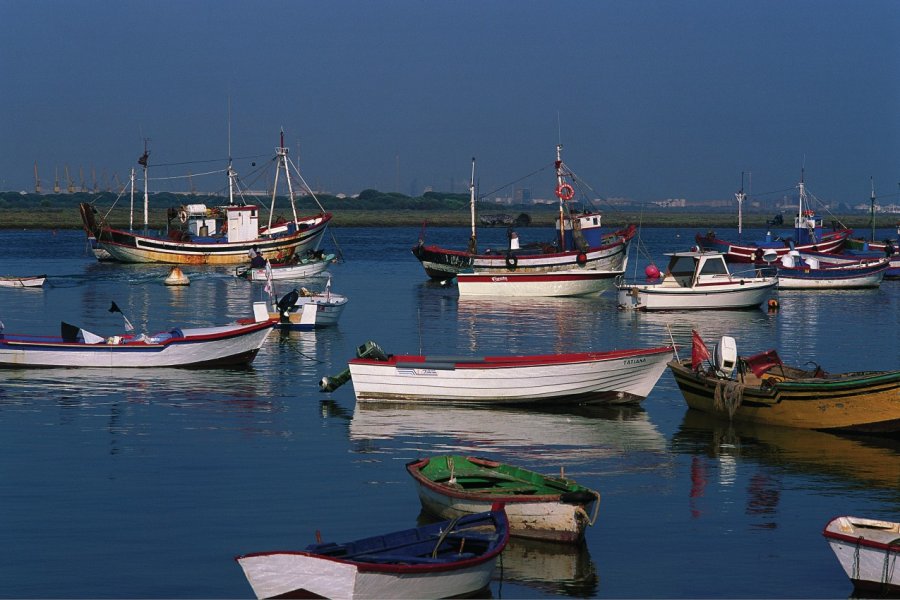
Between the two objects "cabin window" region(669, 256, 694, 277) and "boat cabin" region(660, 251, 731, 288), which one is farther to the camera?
"cabin window" region(669, 256, 694, 277)

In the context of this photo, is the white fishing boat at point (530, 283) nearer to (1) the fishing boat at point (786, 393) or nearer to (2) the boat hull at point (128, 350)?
(2) the boat hull at point (128, 350)

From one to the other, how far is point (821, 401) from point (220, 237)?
241 feet

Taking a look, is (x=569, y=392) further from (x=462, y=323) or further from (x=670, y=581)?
(x=462, y=323)

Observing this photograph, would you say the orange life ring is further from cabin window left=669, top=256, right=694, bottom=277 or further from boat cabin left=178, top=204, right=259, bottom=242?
boat cabin left=178, top=204, right=259, bottom=242

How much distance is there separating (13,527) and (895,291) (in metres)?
61.4

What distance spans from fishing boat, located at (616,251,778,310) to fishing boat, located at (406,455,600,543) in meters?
37.0

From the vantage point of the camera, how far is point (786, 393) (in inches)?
993

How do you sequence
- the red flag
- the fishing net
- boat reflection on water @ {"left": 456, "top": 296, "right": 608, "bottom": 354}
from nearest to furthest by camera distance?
the fishing net < the red flag < boat reflection on water @ {"left": 456, "top": 296, "right": 608, "bottom": 354}

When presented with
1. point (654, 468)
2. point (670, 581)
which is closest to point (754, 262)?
point (654, 468)

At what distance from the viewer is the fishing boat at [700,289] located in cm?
5469

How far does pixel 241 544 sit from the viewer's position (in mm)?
17406

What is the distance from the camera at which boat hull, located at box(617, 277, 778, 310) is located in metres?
54.7

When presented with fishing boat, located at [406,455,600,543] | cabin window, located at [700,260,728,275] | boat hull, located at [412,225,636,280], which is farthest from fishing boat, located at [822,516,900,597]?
boat hull, located at [412,225,636,280]

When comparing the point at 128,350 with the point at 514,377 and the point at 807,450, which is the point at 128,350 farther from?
the point at 807,450
